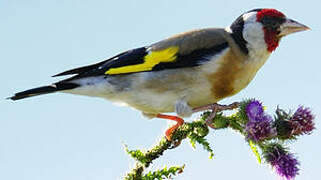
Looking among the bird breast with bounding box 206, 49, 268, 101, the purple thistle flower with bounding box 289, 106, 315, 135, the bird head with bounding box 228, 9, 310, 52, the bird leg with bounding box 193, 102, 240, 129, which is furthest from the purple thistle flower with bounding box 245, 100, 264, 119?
the bird head with bounding box 228, 9, 310, 52

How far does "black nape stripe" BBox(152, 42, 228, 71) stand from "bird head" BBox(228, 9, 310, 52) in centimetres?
40

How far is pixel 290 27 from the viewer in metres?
5.48

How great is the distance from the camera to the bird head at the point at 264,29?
18.1 ft

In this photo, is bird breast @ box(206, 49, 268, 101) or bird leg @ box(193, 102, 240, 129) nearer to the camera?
bird leg @ box(193, 102, 240, 129)

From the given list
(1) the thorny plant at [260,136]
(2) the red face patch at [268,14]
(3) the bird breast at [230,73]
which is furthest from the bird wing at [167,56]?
(1) the thorny plant at [260,136]

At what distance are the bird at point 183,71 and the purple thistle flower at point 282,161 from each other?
52.2 inches

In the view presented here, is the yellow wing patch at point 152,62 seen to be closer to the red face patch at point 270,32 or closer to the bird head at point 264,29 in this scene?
the bird head at point 264,29

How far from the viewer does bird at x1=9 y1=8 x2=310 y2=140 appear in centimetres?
513

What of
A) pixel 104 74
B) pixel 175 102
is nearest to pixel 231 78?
pixel 175 102

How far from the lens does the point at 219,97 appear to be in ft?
16.8

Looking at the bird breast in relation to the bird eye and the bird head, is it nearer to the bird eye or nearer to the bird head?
the bird head

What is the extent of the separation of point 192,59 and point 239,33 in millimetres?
761

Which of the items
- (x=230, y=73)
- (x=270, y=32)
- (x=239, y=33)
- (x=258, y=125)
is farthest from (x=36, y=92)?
(x=270, y=32)

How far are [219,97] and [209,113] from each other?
788 mm
